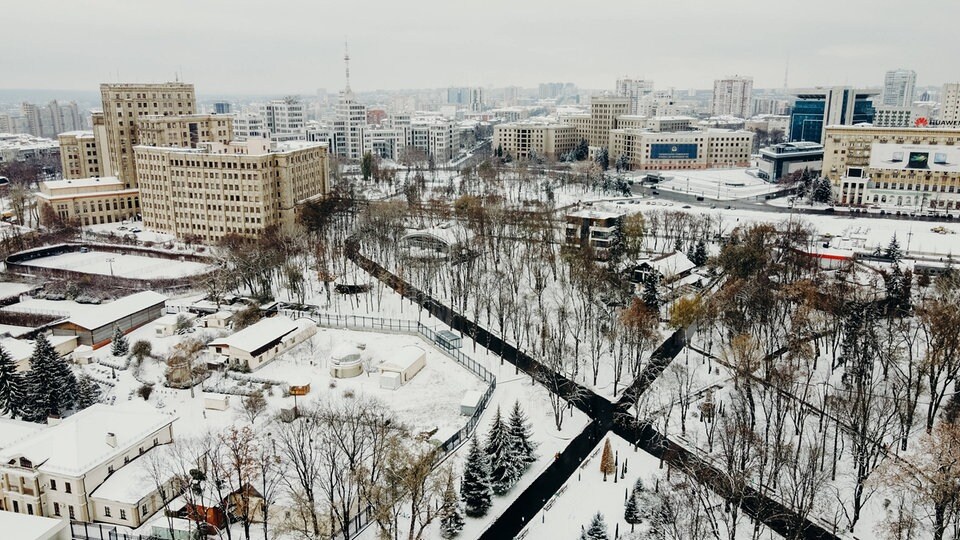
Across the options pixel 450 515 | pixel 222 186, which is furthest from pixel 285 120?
pixel 450 515

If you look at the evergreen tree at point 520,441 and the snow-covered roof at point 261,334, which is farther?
the snow-covered roof at point 261,334

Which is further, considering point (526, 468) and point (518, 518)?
point (526, 468)

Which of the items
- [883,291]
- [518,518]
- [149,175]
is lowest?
[518,518]

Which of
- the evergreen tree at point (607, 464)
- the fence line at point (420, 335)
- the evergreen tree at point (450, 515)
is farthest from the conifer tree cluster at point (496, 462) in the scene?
the evergreen tree at point (607, 464)

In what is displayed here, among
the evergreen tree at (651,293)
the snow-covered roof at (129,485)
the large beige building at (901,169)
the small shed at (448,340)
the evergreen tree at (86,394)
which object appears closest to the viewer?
the snow-covered roof at (129,485)

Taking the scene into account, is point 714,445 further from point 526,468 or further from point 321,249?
Answer: point 321,249

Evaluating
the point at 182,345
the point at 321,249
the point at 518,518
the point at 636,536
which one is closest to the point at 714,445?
the point at 636,536

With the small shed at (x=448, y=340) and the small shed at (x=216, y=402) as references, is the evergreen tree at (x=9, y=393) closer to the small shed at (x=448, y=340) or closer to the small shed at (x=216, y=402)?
the small shed at (x=216, y=402)
